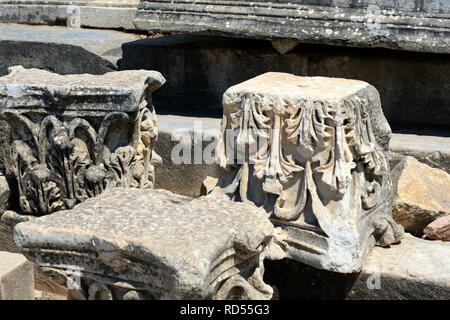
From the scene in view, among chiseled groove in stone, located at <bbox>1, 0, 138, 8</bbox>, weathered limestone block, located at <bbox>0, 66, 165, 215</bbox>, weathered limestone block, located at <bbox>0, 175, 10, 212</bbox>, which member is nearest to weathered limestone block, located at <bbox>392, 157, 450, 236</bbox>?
weathered limestone block, located at <bbox>0, 66, 165, 215</bbox>

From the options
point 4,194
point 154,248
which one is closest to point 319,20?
point 4,194

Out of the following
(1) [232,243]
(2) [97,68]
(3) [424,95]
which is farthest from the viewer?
(2) [97,68]

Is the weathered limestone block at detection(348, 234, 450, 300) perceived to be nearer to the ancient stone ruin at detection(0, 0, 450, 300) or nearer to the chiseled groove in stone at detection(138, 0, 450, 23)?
the ancient stone ruin at detection(0, 0, 450, 300)

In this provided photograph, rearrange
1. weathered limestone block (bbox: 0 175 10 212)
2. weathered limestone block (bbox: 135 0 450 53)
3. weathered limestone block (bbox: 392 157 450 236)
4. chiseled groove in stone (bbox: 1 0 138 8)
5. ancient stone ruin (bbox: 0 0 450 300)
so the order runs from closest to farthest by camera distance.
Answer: ancient stone ruin (bbox: 0 0 450 300), weathered limestone block (bbox: 392 157 450 236), weathered limestone block (bbox: 0 175 10 212), weathered limestone block (bbox: 135 0 450 53), chiseled groove in stone (bbox: 1 0 138 8)

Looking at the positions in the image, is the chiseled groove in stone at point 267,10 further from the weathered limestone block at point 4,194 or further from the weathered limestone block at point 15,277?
the weathered limestone block at point 15,277

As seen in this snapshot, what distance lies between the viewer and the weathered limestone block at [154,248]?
3234 millimetres

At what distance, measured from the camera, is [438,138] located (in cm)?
546

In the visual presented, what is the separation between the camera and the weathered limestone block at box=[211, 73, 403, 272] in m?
4.01

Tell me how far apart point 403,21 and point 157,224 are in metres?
2.55

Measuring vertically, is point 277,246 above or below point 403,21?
below

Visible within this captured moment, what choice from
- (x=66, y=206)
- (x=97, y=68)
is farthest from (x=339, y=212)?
Result: (x=97, y=68)

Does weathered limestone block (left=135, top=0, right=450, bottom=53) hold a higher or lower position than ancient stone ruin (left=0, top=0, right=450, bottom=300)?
higher

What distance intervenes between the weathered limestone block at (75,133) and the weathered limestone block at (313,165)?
2.30 feet

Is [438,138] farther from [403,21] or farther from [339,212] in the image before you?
[339,212]
